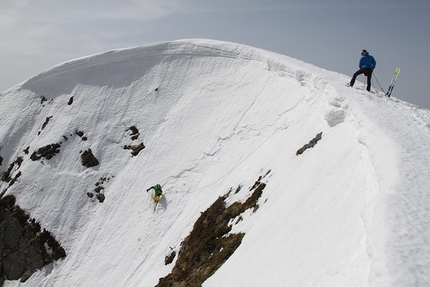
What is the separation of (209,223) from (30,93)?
29215 mm

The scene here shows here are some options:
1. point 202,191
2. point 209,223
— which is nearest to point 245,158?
point 202,191

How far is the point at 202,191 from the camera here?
58.8 ft

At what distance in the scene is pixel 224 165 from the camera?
18453mm

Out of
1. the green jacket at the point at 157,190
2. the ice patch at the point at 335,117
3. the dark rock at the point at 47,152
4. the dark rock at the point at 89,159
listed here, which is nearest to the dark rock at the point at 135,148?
the dark rock at the point at 89,159

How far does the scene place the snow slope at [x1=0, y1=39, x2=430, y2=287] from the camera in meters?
5.63

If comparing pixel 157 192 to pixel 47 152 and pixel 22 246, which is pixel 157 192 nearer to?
pixel 22 246

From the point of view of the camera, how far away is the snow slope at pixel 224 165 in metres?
5.63

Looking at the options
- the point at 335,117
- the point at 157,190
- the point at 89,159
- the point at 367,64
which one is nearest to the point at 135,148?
the point at 89,159

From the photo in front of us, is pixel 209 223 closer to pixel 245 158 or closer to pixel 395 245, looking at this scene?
pixel 245 158

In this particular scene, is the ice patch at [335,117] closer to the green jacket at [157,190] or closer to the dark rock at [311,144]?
the dark rock at [311,144]

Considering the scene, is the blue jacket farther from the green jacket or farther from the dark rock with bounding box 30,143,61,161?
the dark rock with bounding box 30,143,61,161

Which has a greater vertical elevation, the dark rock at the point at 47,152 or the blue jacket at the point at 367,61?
the blue jacket at the point at 367,61

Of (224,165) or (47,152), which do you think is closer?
(224,165)

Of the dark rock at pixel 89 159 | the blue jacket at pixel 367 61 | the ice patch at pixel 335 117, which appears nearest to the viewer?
the ice patch at pixel 335 117
